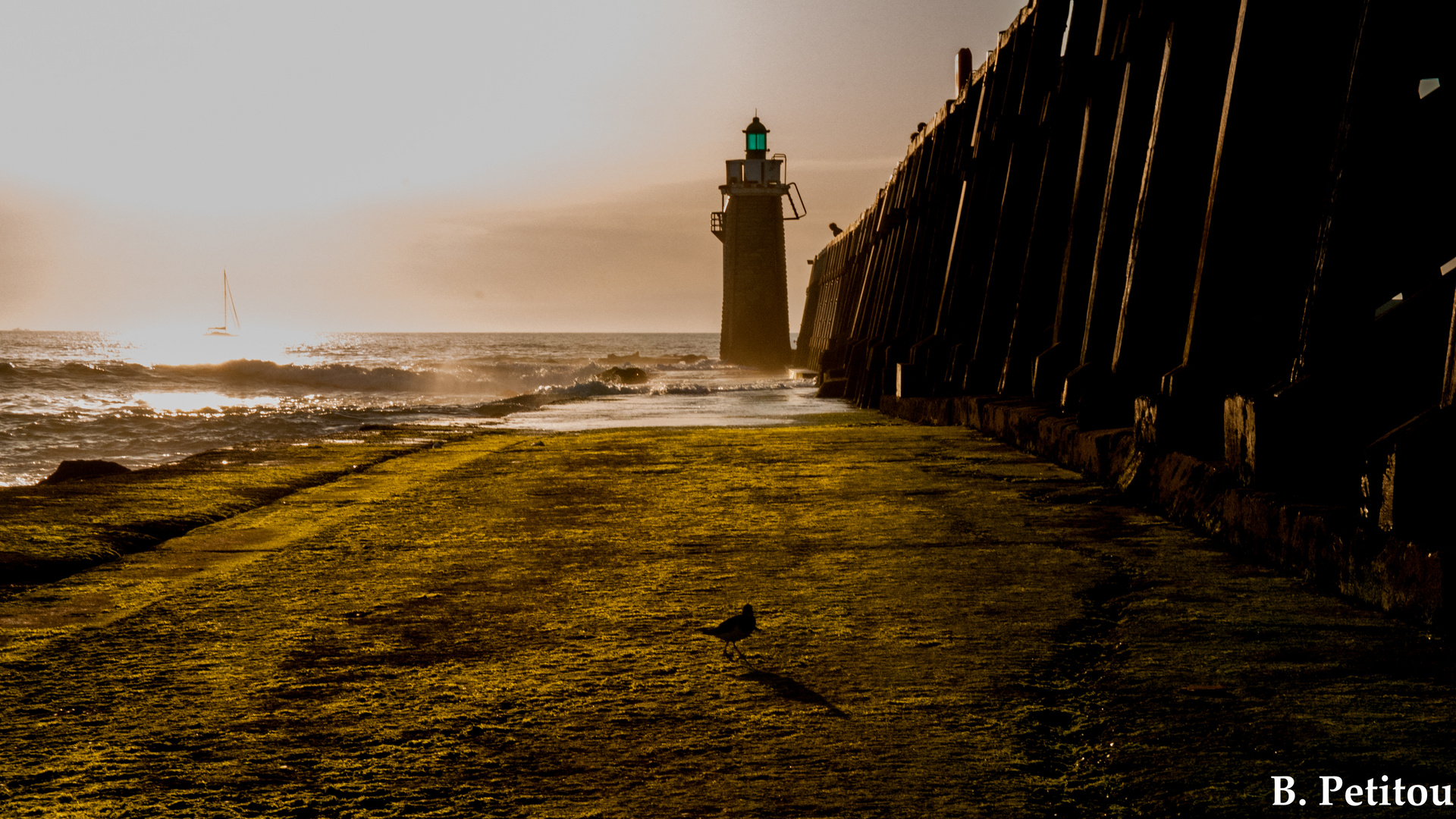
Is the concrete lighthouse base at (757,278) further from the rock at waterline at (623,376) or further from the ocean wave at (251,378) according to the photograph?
the rock at waterline at (623,376)

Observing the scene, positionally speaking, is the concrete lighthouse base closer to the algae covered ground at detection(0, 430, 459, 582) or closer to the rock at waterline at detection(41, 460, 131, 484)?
the rock at waterline at detection(41, 460, 131, 484)

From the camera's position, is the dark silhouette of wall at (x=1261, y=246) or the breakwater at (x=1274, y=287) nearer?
the breakwater at (x=1274, y=287)

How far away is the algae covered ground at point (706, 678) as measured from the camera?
5.51 feet

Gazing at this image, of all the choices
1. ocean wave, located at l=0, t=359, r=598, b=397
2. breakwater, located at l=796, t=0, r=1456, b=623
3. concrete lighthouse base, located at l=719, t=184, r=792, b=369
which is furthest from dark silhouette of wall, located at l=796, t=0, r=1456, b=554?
concrete lighthouse base, located at l=719, t=184, r=792, b=369

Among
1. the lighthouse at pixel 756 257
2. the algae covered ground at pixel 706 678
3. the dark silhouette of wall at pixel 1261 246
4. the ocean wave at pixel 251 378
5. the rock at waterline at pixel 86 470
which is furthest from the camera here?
the lighthouse at pixel 756 257

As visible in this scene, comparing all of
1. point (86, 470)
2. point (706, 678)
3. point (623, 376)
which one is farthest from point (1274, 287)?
point (623, 376)

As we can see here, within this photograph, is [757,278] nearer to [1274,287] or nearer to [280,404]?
[280,404]

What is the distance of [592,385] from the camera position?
890 inches

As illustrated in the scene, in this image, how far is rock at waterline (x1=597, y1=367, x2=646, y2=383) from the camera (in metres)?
30.1

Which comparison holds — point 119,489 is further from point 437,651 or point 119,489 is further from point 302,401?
→ point 302,401

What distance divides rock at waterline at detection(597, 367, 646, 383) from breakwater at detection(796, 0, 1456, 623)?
2397 cm

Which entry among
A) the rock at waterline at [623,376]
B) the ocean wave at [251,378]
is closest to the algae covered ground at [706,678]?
the rock at waterline at [623,376]

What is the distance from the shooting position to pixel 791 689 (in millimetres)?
2135

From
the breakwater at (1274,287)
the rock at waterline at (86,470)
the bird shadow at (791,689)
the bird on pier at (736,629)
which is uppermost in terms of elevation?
the breakwater at (1274,287)
